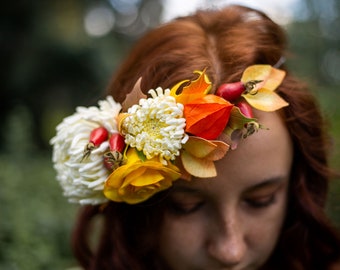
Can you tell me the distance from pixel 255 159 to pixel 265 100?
0.56 ft

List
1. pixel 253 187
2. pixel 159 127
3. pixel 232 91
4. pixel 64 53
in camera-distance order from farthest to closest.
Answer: pixel 64 53, pixel 253 187, pixel 232 91, pixel 159 127

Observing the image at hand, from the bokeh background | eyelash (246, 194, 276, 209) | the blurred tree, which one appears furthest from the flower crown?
the blurred tree

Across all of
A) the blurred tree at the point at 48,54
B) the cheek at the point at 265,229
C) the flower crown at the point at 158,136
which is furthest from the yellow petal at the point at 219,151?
the blurred tree at the point at 48,54

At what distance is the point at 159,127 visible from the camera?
1.42 metres

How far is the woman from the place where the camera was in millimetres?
1615

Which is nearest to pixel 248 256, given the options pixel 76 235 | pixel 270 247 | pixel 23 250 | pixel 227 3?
pixel 270 247

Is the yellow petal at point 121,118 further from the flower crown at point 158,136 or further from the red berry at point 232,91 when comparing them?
the red berry at point 232,91

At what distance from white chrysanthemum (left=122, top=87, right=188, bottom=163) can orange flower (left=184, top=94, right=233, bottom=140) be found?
23 millimetres

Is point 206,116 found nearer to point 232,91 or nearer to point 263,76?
point 232,91

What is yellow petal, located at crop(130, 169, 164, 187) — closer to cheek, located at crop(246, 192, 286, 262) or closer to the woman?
the woman

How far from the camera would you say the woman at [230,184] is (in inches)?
63.6

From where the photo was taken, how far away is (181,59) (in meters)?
1.68

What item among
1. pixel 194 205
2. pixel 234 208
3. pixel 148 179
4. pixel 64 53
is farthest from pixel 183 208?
pixel 64 53

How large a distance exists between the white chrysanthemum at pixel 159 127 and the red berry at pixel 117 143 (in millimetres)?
53
